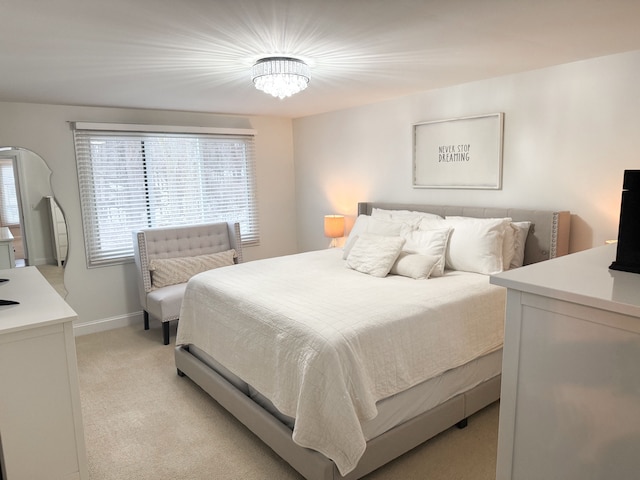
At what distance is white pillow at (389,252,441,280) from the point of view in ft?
10.1

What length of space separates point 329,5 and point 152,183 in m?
3.44

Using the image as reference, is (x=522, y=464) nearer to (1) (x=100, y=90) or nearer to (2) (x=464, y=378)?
(2) (x=464, y=378)

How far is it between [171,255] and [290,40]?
115 inches

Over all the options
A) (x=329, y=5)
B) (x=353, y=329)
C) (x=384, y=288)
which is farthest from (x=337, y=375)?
(x=329, y=5)

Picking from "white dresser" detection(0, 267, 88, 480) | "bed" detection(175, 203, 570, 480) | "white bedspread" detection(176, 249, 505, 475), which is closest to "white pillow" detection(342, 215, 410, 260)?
"bed" detection(175, 203, 570, 480)

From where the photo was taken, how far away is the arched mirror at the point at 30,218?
12.9ft

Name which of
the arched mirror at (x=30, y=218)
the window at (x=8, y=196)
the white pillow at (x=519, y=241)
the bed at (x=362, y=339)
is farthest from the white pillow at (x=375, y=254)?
the window at (x=8, y=196)

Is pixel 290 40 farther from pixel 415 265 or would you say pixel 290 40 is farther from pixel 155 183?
pixel 155 183

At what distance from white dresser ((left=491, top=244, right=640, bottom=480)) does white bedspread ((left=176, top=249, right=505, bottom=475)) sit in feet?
2.53

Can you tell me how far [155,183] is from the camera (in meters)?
4.73

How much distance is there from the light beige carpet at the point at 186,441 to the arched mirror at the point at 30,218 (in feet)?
4.52

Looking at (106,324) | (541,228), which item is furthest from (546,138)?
(106,324)

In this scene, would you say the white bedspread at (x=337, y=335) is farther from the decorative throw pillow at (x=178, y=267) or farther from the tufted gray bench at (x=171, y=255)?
the decorative throw pillow at (x=178, y=267)

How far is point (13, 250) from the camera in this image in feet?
13.0
